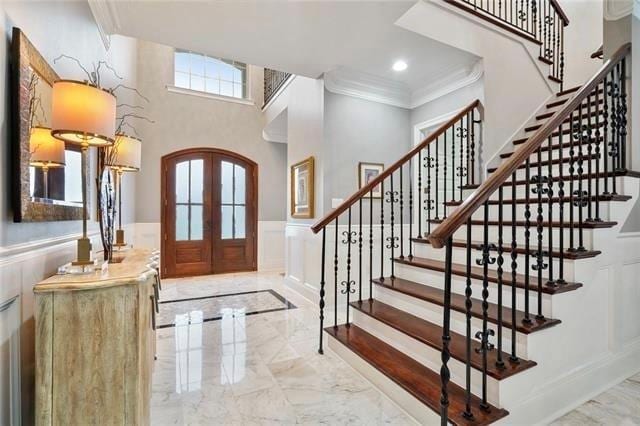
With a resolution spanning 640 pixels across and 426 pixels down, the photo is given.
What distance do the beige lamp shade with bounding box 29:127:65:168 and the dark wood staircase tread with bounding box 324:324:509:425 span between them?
7.00 ft

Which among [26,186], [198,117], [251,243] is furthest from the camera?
[251,243]

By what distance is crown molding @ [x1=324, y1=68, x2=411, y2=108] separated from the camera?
3.94 m

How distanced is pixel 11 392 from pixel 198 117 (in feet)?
17.4

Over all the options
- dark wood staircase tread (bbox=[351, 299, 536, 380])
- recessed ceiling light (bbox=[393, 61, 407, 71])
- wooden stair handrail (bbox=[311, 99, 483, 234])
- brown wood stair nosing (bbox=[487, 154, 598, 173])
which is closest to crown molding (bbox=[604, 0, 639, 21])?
brown wood stair nosing (bbox=[487, 154, 598, 173])

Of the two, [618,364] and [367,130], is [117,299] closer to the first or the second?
[618,364]

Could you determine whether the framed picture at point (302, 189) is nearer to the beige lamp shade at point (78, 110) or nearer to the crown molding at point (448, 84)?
the crown molding at point (448, 84)

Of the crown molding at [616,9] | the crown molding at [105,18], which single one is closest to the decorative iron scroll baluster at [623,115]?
the crown molding at [616,9]

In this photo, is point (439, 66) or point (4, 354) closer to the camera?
point (4, 354)

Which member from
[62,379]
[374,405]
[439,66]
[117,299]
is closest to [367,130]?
[439,66]

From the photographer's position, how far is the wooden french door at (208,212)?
5602 mm

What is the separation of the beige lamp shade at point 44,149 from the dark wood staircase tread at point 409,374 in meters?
2.13

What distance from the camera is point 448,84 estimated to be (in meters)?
3.96

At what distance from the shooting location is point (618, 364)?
6.92ft

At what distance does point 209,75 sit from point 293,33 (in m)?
3.59
